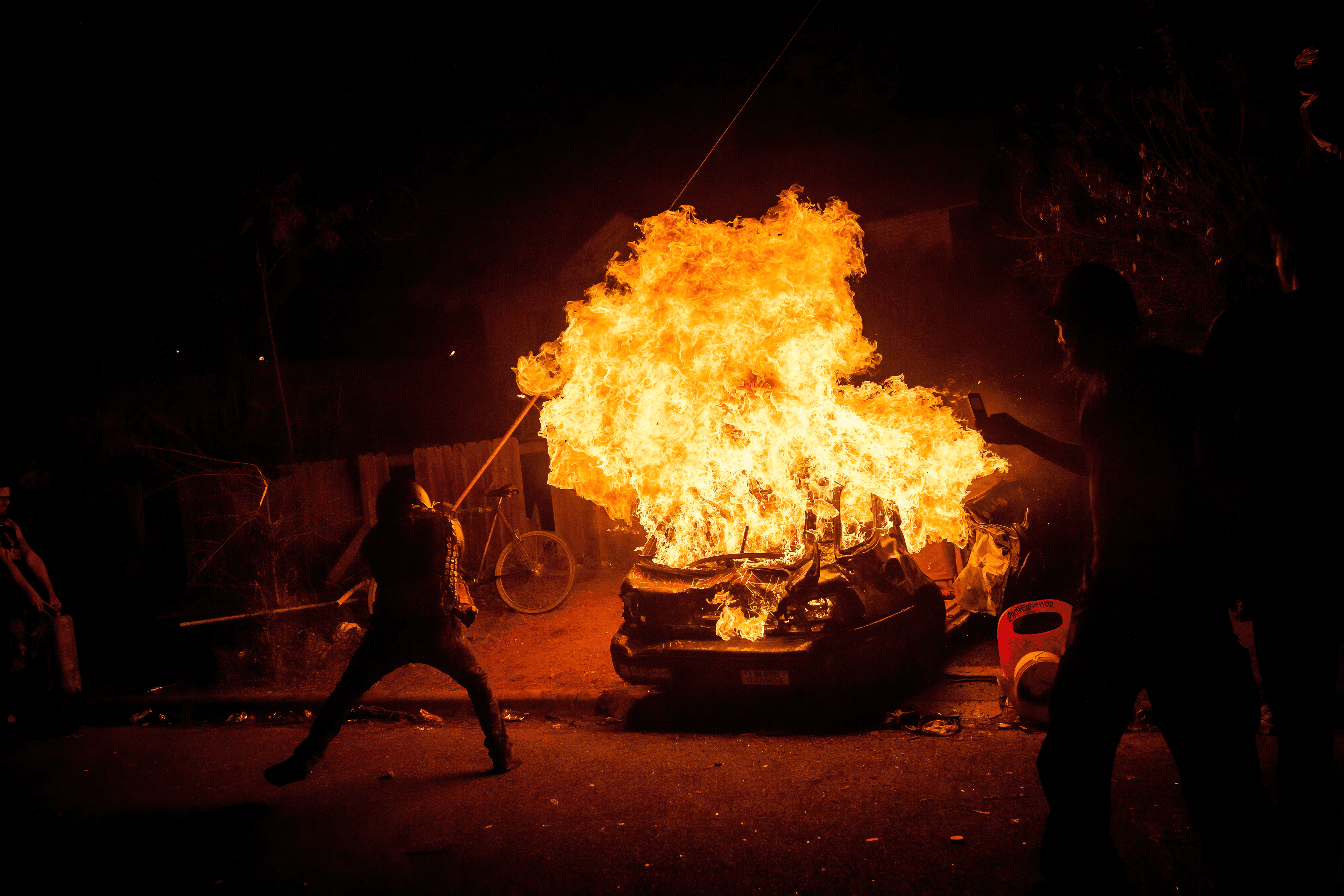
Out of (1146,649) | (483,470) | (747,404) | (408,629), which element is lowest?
(408,629)

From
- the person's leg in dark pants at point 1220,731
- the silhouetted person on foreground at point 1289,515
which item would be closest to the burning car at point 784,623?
the person's leg in dark pants at point 1220,731

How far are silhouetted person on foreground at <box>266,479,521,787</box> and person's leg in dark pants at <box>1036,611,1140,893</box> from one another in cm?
380

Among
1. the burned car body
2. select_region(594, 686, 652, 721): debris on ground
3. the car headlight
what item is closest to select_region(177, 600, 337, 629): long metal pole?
select_region(594, 686, 652, 721): debris on ground

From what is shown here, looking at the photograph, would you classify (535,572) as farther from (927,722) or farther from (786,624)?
(927,722)

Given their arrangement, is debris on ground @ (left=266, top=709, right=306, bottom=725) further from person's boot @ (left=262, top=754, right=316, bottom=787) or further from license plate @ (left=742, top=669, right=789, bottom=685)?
license plate @ (left=742, top=669, right=789, bottom=685)

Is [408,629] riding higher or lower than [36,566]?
lower

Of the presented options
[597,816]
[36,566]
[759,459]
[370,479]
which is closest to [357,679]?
[597,816]

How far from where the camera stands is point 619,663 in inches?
271

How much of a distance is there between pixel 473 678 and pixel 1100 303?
4.40 meters

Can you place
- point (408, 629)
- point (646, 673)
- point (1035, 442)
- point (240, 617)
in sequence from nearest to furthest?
point (1035, 442) → point (408, 629) → point (646, 673) → point (240, 617)

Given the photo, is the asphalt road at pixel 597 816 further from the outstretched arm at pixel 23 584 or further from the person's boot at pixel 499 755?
the outstretched arm at pixel 23 584

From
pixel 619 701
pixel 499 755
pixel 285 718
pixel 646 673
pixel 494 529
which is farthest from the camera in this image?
pixel 494 529

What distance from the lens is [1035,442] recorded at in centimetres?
339

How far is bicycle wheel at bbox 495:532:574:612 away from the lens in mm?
11211
